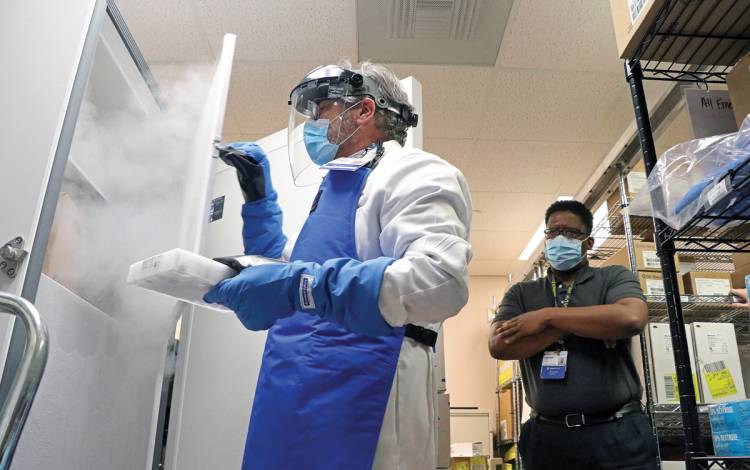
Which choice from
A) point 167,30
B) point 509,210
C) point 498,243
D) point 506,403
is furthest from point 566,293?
point 498,243

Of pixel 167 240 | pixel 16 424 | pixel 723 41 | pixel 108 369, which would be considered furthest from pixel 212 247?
pixel 723 41

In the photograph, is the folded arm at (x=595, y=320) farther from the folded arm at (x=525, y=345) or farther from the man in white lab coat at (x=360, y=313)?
the man in white lab coat at (x=360, y=313)

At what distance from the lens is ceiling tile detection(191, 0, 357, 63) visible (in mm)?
2922

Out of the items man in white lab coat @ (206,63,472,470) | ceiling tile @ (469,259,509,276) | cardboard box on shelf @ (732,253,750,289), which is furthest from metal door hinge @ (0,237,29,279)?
ceiling tile @ (469,259,509,276)

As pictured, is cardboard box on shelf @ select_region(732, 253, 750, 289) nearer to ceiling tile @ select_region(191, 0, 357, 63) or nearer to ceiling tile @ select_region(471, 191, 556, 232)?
ceiling tile @ select_region(191, 0, 357, 63)

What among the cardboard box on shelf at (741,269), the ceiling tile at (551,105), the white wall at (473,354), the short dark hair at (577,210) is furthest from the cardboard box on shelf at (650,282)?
the white wall at (473,354)

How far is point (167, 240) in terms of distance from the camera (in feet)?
6.25

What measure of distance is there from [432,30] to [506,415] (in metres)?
3.82

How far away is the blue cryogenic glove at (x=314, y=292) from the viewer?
1.06 meters

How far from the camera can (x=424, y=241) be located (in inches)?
44.8

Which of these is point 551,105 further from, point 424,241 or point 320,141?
point 424,241

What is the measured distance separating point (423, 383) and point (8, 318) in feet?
2.60

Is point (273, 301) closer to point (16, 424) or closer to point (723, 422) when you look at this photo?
point (16, 424)

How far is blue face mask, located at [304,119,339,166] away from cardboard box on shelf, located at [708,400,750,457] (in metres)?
1.08
